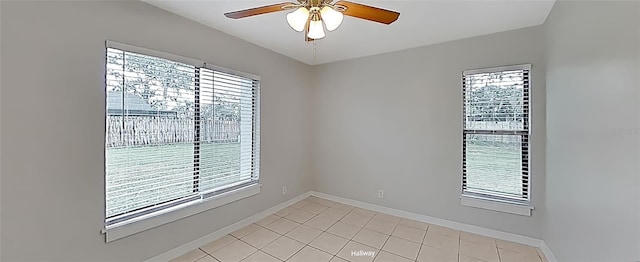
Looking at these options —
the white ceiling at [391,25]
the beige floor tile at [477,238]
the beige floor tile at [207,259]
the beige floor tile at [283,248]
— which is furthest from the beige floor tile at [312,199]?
the white ceiling at [391,25]

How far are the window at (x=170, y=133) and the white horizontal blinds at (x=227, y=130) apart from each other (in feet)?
0.04

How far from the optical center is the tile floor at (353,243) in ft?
7.70

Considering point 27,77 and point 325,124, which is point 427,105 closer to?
point 325,124

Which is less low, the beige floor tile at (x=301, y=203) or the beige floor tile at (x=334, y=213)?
the beige floor tile at (x=301, y=203)

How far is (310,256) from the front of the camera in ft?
7.79

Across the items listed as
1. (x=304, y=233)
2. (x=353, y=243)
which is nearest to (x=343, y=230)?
(x=353, y=243)

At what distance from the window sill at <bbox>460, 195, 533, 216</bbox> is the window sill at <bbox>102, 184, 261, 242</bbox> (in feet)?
8.96

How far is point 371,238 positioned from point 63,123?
117 inches

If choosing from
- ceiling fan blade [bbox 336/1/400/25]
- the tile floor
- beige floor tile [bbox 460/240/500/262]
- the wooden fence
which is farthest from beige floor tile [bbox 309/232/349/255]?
ceiling fan blade [bbox 336/1/400/25]

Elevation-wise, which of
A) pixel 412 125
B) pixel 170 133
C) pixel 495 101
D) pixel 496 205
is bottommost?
pixel 496 205

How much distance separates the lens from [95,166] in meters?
1.83

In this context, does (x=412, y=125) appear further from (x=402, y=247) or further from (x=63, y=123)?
(x=63, y=123)

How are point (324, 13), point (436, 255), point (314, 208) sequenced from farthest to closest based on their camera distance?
1. point (314, 208)
2. point (436, 255)
3. point (324, 13)

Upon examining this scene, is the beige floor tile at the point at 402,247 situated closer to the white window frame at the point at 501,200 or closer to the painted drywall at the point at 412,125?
the painted drywall at the point at 412,125
